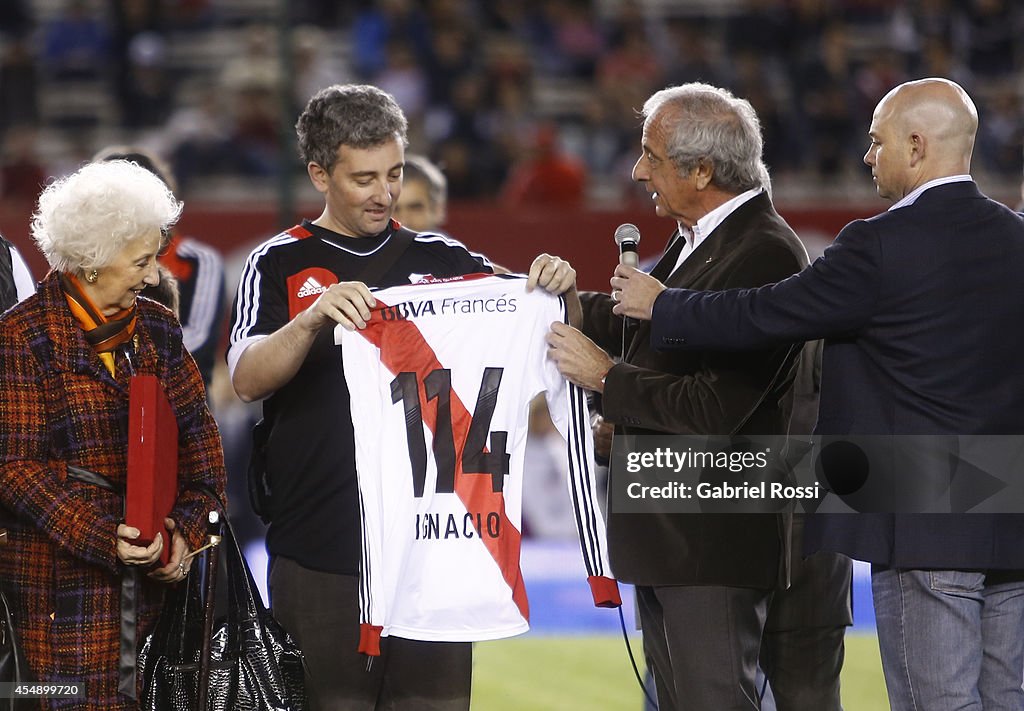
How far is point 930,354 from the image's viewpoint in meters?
3.40

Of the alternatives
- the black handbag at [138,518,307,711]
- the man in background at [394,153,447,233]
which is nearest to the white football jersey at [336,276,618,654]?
the black handbag at [138,518,307,711]

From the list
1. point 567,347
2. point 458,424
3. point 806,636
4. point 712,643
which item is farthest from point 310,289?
point 806,636

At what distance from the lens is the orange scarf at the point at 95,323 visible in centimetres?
333

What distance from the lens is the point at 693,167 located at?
369 cm

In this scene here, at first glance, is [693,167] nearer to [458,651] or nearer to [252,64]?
[458,651]

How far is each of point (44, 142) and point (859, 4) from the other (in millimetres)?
7262

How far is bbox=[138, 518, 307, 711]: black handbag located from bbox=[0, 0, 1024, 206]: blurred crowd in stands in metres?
6.83

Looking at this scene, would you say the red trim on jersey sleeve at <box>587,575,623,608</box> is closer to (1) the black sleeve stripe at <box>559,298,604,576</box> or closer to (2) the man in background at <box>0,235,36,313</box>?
(1) the black sleeve stripe at <box>559,298,604,576</box>

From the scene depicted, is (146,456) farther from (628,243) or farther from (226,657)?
(628,243)

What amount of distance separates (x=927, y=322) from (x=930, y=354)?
0.25 feet

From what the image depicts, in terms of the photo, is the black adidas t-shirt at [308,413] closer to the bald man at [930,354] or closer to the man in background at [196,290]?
the bald man at [930,354]

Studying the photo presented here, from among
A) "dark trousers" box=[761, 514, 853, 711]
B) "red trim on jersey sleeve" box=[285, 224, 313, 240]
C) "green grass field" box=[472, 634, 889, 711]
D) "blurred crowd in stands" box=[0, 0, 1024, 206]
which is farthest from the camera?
"blurred crowd in stands" box=[0, 0, 1024, 206]

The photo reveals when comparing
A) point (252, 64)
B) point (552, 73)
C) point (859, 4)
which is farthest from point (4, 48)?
point (859, 4)

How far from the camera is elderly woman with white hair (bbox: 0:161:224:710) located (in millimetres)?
3234
